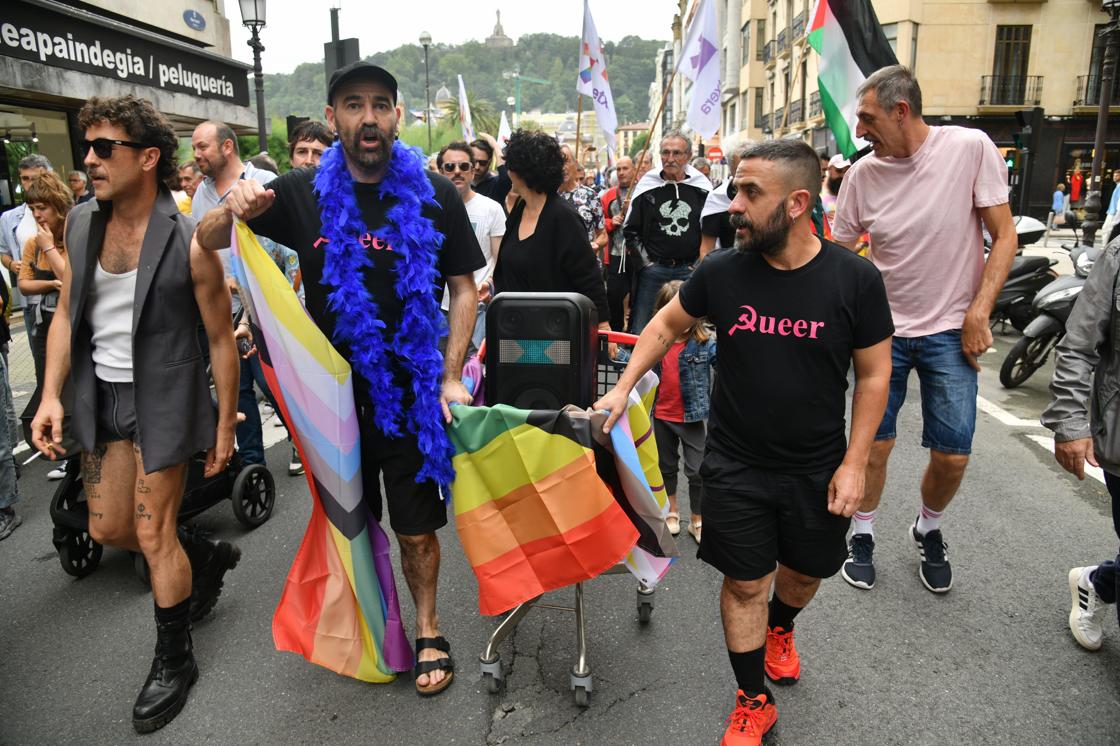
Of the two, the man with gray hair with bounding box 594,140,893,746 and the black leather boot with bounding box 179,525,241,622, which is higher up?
the man with gray hair with bounding box 594,140,893,746

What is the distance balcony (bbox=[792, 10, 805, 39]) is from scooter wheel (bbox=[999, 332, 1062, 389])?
1259 inches

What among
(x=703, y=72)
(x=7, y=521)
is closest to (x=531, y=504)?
(x=7, y=521)

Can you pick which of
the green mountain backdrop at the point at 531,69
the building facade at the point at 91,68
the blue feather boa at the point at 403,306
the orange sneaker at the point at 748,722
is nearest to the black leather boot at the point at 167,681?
the blue feather boa at the point at 403,306

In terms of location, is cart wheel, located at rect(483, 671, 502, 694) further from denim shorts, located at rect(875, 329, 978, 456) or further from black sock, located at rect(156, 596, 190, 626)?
denim shorts, located at rect(875, 329, 978, 456)

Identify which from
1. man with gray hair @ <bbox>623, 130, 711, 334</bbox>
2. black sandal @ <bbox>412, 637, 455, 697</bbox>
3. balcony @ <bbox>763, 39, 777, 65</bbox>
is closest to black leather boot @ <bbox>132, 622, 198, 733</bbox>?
black sandal @ <bbox>412, 637, 455, 697</bbox>

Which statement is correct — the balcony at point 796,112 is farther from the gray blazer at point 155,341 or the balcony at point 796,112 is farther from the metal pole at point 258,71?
the gray blazer at point 155,341

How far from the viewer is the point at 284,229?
303cm

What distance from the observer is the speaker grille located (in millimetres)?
3014

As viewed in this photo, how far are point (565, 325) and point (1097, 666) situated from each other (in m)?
2.41

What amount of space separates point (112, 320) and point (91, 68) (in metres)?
10.9

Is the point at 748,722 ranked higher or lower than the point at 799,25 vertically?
lower

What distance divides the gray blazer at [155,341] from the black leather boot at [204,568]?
2.16 ft

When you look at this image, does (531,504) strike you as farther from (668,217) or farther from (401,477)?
(668,217)

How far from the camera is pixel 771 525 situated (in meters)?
2.72
